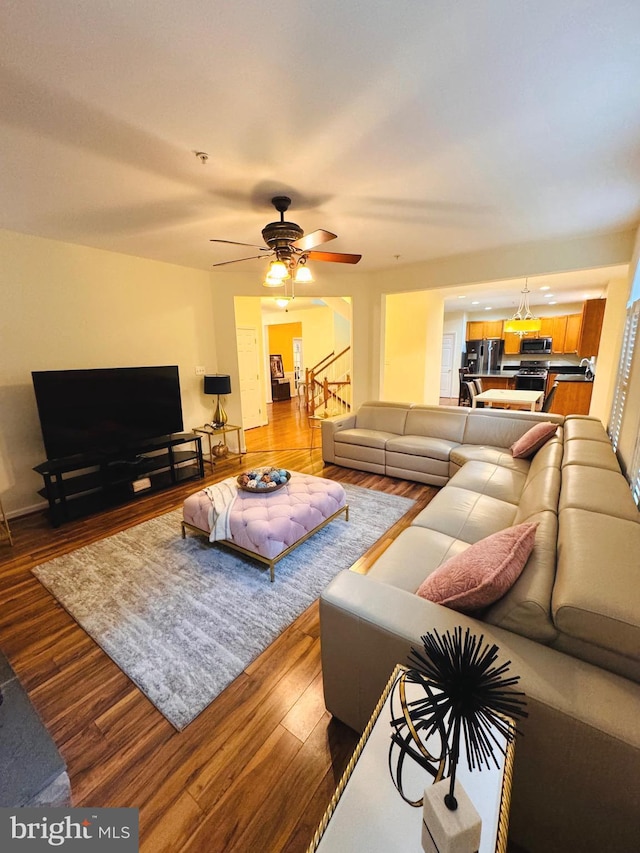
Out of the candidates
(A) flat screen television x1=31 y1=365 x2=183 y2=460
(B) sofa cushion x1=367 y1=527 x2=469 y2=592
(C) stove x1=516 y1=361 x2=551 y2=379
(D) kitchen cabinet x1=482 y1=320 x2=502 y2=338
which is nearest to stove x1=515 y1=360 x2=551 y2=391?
(C) stove x1=516 y1=361 x2=551 y2=379

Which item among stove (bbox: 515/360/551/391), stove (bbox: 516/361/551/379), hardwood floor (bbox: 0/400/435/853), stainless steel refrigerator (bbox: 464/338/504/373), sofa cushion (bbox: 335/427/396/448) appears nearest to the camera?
hardwood floor (bbox: 0/400/435/853)

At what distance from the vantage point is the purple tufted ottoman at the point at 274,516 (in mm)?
2396

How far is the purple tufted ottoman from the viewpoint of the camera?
2396 mm

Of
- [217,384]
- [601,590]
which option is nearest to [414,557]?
[601,590]

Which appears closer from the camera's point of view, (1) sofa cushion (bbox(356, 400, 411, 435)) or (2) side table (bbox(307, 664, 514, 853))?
(2) side table (bbox(307, 664, 514, 853))

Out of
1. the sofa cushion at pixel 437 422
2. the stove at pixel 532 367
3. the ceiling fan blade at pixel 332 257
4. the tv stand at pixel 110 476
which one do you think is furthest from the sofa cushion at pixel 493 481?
the stove at pixel 532 367

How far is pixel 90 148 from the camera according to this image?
191 centimetres

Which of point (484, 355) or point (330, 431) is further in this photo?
point (484, 355)

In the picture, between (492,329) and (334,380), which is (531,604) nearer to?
(334,380)

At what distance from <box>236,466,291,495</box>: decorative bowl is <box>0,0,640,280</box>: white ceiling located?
84.6 inches

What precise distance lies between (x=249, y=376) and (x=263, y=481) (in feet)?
14.0

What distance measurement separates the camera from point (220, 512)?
8.44ft

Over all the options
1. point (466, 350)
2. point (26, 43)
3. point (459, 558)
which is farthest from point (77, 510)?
point (466, 350)

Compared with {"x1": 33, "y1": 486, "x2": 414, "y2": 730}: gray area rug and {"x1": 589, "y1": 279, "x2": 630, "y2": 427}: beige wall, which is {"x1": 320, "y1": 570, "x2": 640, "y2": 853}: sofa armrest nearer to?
{"x1": 33, "y1": 486, "x2": 414, "y2": 730}: gray area rug
